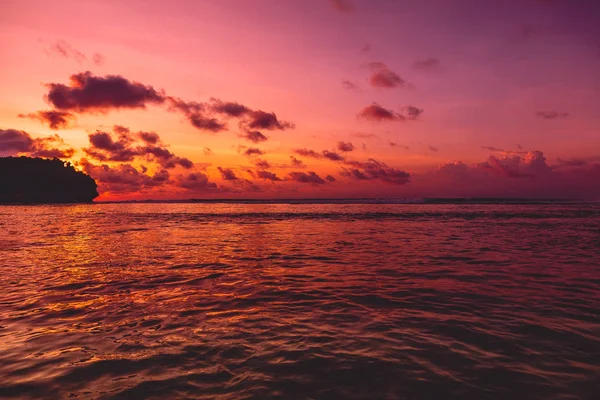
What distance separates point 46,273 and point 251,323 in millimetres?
11394

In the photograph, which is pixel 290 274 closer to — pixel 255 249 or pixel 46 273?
pixel 255 249

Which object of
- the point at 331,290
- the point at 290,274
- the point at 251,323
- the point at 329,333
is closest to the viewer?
the point at 329,333

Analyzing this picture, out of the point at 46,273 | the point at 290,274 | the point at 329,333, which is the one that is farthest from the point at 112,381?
the point at 46,273

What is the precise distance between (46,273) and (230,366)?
1281 cm

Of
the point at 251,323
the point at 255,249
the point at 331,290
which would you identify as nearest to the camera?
the point at 251,323

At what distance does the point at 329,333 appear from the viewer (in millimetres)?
8109

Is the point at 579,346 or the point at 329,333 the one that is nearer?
the point at 579,346

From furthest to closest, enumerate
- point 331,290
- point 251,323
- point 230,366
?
point 331,290
point 251,323
point 230,366

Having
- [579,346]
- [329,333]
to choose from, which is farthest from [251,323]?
[579,346]

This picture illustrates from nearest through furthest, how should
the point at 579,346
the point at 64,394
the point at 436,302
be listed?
the point at 64,394
the point at 579,346
the point at 436,302

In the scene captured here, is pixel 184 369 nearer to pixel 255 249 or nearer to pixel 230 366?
pixel 230 366

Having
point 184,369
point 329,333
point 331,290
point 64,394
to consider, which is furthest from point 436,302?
point 64,394

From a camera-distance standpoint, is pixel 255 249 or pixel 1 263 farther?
pixel 255 249

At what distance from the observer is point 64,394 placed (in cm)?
560
